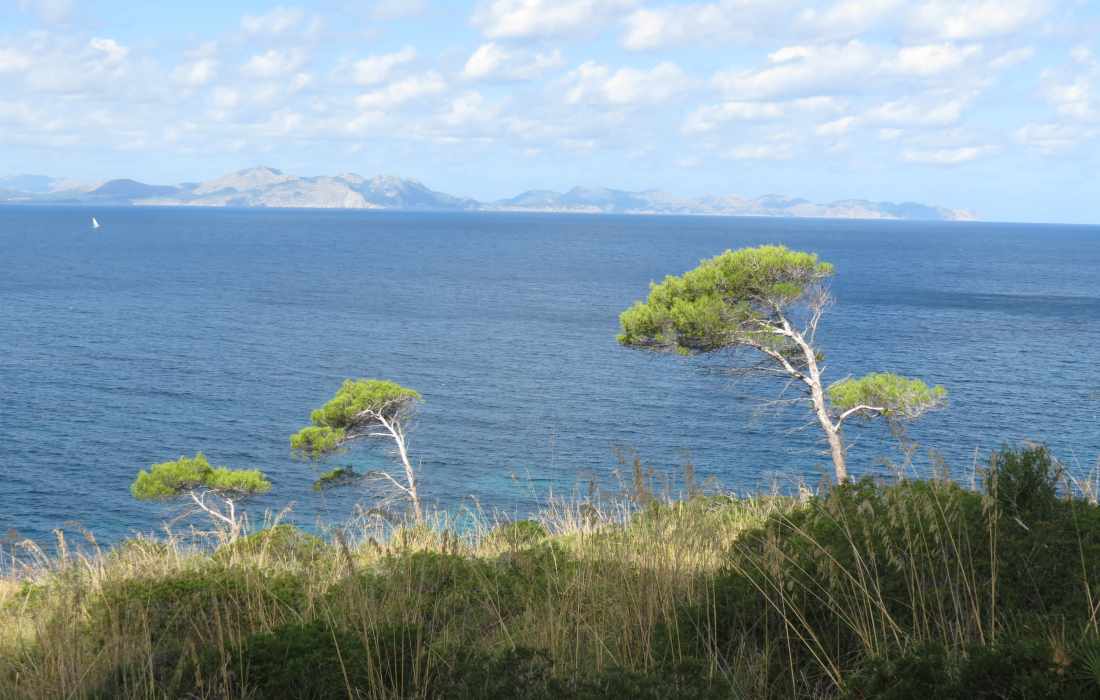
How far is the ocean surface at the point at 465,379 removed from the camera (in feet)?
125

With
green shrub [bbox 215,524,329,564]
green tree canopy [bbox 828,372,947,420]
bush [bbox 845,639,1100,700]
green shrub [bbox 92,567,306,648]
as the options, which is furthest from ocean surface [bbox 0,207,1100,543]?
bush [bbox 845,639,1100,700]

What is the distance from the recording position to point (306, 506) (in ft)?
119

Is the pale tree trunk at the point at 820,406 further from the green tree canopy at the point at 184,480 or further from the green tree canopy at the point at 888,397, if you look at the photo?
the green tree canopy at the point at 184,480

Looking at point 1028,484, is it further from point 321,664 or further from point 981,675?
point 321,664

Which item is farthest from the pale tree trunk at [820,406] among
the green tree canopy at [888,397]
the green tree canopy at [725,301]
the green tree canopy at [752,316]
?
the green tree canopy at [888,397]

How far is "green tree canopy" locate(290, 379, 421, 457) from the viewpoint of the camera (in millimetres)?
25109

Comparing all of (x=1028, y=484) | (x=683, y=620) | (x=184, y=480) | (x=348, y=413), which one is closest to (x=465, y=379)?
(x=348, y=413)

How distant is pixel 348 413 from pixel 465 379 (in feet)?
101

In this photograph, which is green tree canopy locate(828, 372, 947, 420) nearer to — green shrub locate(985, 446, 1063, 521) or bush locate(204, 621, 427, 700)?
green shrub locate(985, 446, 1063, 521)

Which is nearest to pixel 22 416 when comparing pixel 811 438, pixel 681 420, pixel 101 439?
pixel 101 439

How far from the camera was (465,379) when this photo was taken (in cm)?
5659

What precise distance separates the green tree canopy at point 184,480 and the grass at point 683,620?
2039 cm

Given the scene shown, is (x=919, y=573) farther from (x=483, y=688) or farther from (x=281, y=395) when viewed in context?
(x=281, y=395)

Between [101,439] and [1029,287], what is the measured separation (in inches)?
3921
